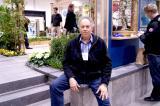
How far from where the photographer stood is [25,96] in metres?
3.83

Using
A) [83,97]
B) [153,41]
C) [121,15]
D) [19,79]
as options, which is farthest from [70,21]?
[83,97]

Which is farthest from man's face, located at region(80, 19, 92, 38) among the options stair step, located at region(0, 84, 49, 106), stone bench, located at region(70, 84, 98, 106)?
stair step, located at region(0, 84, 49, 106)

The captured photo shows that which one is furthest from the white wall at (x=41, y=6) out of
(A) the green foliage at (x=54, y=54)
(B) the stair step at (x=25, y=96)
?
(B) the stair step at (x=25, y=96)

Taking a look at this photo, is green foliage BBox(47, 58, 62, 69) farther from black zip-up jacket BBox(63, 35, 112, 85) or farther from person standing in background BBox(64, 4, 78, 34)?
person standing in background BBox(64, 4, 78, 34)

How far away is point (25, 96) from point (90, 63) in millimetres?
1281

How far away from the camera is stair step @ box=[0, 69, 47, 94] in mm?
3977

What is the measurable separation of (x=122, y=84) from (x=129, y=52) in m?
1.07

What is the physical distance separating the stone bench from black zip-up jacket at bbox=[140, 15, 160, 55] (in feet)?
5.03

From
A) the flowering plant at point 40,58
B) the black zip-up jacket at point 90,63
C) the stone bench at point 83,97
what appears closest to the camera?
the black zip-up jacket at point 90,63

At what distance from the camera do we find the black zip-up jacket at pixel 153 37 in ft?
14.2

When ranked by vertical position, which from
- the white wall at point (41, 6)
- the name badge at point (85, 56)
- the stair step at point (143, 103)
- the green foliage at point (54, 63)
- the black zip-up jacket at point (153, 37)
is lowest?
the stair step at point (143, 103)

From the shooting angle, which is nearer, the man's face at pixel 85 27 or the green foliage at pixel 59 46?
the man's face at pixel 85 27

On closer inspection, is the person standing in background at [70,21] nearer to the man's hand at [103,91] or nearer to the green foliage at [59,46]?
the green foliage at [59,46]

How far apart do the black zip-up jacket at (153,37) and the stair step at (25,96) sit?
1966 millimetres
